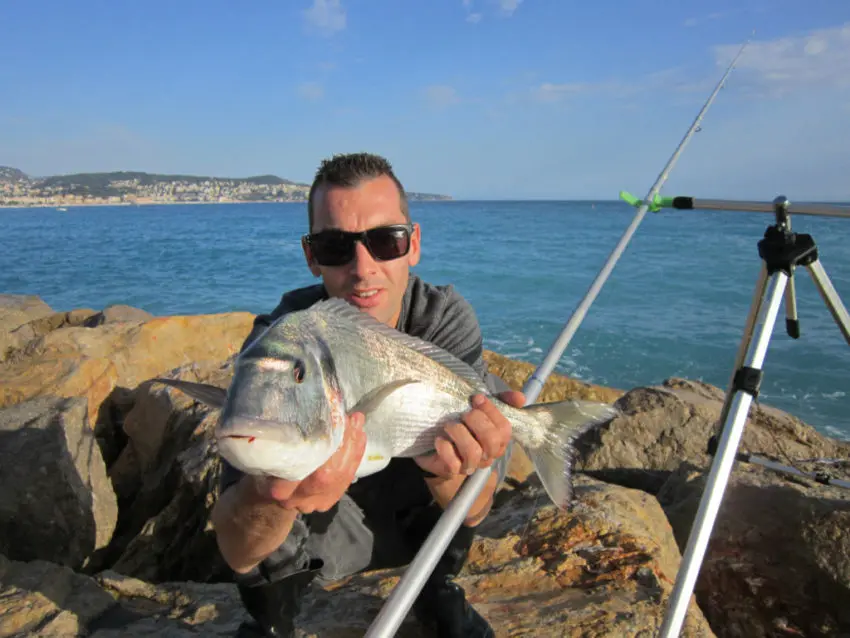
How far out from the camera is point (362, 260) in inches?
89.1

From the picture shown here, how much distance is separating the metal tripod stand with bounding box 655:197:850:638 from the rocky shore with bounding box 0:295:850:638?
60cm

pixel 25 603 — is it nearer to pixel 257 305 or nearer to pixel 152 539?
pixel 152 539

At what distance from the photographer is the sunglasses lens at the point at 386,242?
2273mm

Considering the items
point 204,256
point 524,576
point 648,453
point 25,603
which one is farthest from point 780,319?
point 204,256

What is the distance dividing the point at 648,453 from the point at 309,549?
10.3 ft

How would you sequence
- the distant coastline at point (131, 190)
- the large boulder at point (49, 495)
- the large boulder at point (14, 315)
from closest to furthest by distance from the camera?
the large boulder at point (49, 495) → the large boulder at point (14, 315) → the distant coastline at point (131, 190)

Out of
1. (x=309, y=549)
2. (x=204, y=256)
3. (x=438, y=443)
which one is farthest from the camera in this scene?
(x=204, y=256)

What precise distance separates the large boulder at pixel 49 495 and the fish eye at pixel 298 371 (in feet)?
8.49

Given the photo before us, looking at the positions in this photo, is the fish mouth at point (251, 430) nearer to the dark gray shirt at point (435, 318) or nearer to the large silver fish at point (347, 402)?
the large silver fish at point (347, 402)

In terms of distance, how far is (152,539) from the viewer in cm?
323

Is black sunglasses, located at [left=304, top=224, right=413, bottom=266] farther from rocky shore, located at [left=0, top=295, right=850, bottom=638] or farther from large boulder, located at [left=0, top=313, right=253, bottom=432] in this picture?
large boulder, located at [left=0, top=313, right=253, bottom=432]

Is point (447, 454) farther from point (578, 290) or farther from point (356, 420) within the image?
point (578, 290)

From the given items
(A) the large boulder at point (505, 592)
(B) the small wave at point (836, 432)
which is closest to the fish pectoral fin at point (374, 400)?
(A) the large boulder at point (505, 592)

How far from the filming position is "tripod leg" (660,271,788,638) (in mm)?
1604
